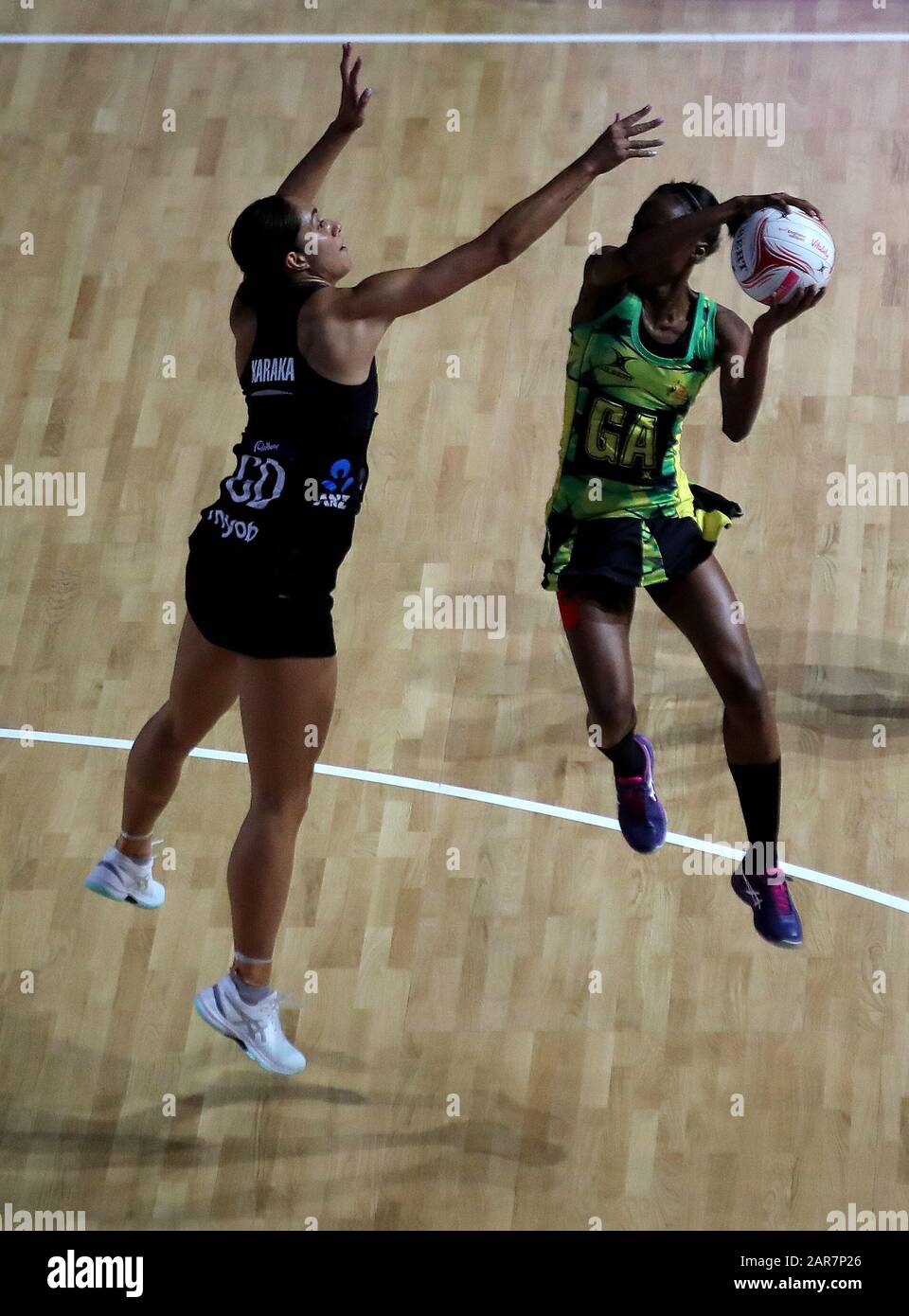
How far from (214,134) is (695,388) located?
15.8ft

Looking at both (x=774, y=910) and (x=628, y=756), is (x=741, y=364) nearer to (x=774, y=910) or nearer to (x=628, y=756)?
(x=628, y=756)

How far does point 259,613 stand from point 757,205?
1.64m

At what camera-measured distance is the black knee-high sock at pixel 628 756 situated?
519cm

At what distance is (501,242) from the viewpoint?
14.3 ft

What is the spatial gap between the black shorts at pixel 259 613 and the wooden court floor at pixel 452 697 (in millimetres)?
1921

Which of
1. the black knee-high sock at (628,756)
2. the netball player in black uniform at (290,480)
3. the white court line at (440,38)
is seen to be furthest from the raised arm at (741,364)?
the white court line at (440,38)

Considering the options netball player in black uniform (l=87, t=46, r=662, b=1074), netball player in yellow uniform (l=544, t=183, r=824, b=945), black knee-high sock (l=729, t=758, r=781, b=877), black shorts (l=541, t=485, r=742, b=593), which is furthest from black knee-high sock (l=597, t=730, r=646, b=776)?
netball player in black uniform (l=87, t=46, r=662, b=1074)

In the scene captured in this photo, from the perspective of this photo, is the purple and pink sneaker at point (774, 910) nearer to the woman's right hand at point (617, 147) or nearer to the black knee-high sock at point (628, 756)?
the black knee-high sock at point (628, 756)

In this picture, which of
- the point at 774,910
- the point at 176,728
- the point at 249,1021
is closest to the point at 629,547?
the point at 774,910

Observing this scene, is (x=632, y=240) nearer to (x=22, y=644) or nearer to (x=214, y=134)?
(x=22, y=644)
